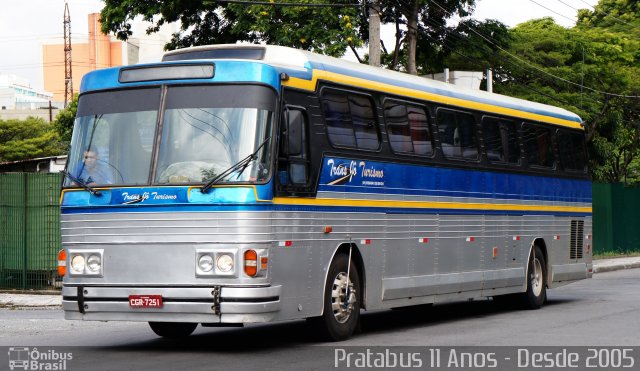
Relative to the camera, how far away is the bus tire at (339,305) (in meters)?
13.3

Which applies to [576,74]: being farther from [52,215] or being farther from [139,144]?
[139,144]

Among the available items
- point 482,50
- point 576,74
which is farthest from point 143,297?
point 576,74

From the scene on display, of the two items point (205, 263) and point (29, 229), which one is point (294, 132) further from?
point (29, 229)

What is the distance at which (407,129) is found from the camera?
1544 centimetres

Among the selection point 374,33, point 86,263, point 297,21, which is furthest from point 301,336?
point 297,21

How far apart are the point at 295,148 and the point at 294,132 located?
0.60ft

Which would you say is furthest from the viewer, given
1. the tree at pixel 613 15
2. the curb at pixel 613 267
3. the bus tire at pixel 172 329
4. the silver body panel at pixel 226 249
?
the tree at pixel 613 15

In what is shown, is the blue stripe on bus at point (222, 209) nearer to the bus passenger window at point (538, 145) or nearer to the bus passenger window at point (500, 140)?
the bus passenger window at point (500, 140)

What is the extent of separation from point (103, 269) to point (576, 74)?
33400 millimetres

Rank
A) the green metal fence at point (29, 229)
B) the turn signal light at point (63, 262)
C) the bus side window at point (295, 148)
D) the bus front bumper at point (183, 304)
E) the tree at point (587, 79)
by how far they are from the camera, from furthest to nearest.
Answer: the tree at point (587, 79) → the green metal fence at point (29, 229) → the turn signal light at point (63, 262) → the bus side window at point (295, 148) → the bus front bumper at point (183, 304)

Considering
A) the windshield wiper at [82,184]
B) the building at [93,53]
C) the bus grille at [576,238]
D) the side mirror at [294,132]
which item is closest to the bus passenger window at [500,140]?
the bus grille at [576,238]

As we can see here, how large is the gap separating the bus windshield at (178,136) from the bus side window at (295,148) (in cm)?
36

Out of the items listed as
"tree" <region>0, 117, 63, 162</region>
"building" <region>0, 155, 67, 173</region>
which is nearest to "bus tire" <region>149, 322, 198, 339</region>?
"building" <region>0, 155, 67, 173</region>

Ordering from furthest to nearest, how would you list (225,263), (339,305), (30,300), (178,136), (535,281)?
1. (30,300)
2. (535,281)
3. (339,305)
4. (178,136)
5. (225,263)
